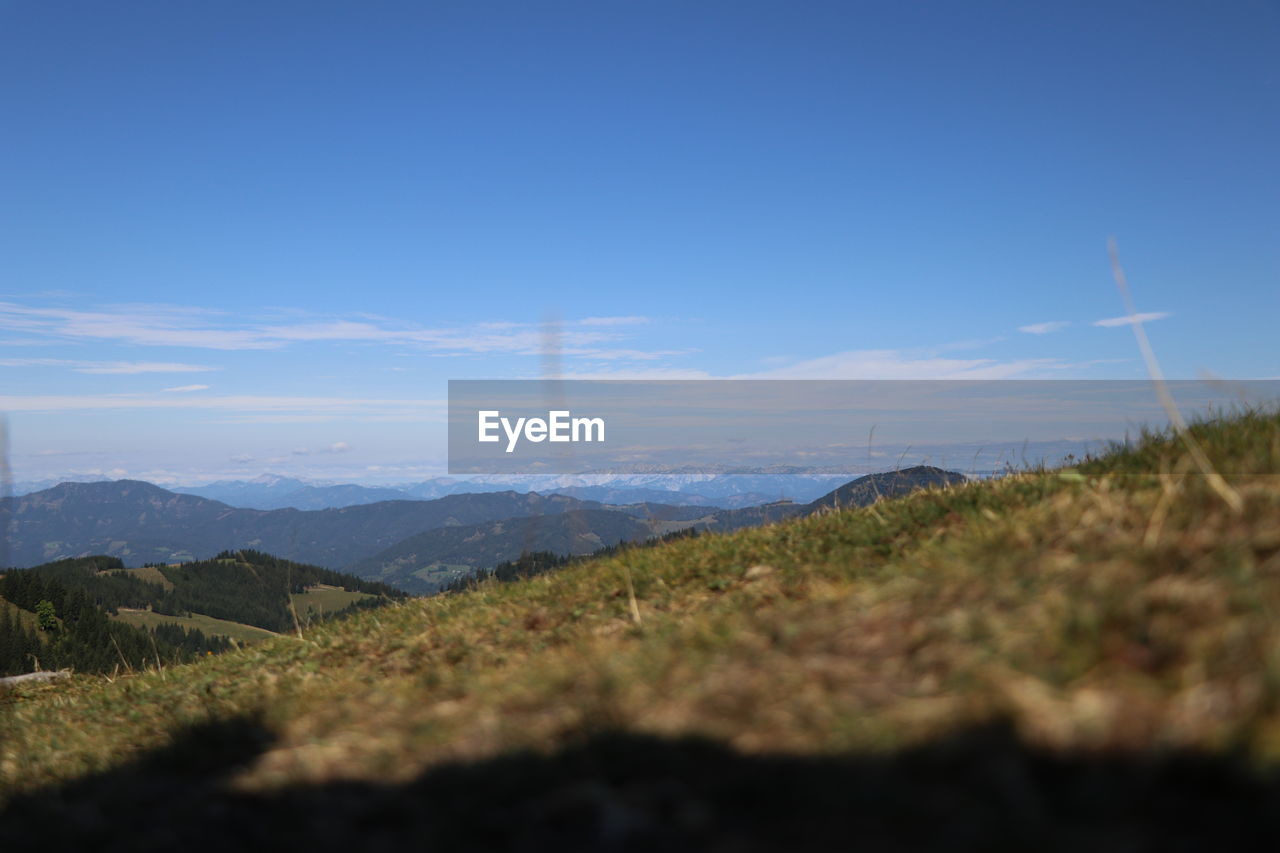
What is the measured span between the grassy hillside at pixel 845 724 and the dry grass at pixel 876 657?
0.07 feet

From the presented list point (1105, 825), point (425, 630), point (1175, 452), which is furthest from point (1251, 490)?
point (425, 630)

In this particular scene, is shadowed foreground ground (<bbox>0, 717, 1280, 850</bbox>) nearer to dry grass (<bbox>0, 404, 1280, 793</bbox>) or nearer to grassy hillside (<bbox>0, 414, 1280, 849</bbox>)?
grassy hillside (<bbox>0, 414, 1280, 849</bbox>)

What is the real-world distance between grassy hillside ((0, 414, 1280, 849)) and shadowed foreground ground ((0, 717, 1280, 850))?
1cm

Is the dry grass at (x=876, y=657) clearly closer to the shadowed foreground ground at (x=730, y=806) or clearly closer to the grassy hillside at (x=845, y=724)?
the grassy hillside at (x=845, y=724)

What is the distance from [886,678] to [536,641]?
4.69m

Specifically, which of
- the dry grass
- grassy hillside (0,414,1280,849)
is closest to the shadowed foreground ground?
grassy hillside (0,414,1280,849)

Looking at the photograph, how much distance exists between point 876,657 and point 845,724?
732mm

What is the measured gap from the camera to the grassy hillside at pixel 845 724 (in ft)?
10.6

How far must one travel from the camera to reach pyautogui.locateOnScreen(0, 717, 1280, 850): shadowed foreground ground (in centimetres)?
298

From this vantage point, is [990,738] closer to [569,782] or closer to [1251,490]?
[569,782]

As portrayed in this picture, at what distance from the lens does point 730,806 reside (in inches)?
141

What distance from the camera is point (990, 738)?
3545 mm

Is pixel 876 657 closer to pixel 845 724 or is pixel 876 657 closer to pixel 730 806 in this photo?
pixel 845 724

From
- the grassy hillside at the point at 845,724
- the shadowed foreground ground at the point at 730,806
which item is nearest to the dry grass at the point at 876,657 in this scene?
the grassy hillside at the point at 845,724
